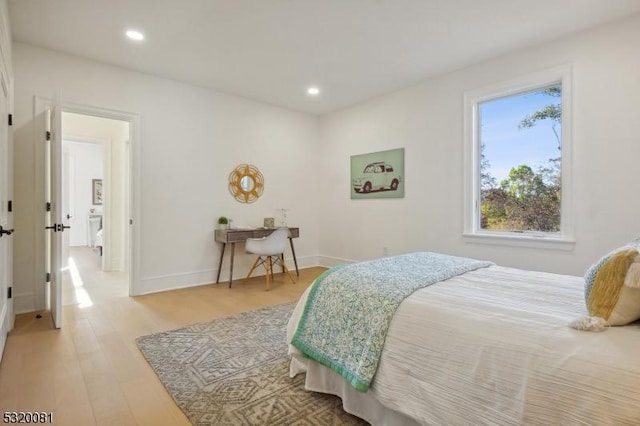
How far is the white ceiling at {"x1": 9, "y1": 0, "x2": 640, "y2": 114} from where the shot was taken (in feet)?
8.40

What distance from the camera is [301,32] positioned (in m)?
2.94

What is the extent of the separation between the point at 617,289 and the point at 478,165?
9.04 feet

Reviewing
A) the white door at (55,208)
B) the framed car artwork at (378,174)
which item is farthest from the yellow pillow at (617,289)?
the white door at (55,208)

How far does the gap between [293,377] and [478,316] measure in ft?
4.01

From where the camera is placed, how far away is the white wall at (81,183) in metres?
7.94

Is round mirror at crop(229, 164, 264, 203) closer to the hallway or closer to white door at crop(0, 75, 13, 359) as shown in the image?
the hallway

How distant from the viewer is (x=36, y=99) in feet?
10.6

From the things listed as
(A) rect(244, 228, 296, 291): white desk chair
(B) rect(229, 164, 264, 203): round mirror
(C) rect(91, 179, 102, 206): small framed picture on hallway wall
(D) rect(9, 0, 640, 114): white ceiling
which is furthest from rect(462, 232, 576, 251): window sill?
(C) rect(91, 179, 102, 206): small framed picture on hallway wall

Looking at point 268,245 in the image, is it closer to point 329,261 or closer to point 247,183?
point 247,183

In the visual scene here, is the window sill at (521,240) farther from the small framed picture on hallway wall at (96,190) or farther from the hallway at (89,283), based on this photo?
the small framed picture on hallway wall at (96,190)

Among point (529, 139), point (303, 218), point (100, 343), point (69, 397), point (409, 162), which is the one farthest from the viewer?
point (303, 218)

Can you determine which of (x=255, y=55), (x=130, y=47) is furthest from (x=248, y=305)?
(x=130, y=47)

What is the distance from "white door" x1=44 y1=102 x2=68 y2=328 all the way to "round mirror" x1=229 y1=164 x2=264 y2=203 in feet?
6.72

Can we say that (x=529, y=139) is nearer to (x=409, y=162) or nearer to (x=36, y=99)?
(x=409, y=162)
